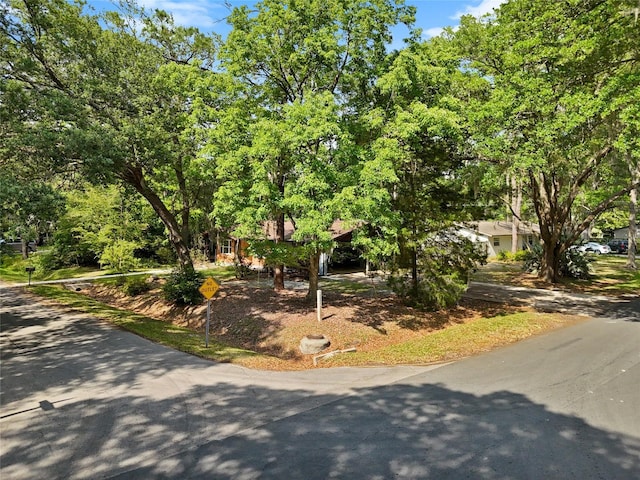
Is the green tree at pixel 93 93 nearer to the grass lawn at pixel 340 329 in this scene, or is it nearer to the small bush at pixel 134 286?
the grass lawn at pixel 340 329

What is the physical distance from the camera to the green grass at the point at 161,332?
31.4 ft

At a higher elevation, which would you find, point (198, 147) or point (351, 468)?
point (198, 147)

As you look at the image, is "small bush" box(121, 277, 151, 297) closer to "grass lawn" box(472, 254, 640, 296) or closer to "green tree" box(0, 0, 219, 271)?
"green tree" box(0, 0, 219, 271)

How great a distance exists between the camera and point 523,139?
1253 cm

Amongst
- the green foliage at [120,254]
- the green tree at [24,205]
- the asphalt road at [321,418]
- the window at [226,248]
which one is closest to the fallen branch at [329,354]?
the asphalt road at [321,418]

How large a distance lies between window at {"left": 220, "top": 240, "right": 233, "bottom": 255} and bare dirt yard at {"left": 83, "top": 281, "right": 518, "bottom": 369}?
47.1ft

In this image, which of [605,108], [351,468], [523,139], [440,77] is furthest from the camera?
[523,139]

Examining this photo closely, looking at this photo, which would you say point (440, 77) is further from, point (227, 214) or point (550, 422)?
point (550, 422)

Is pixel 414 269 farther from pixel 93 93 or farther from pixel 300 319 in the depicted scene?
pixel 93 93

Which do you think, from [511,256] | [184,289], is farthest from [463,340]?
[511,256]

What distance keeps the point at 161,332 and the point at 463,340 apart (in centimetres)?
919

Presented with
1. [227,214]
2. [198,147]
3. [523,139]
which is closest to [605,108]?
[523,139]

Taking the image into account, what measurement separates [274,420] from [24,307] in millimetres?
15710

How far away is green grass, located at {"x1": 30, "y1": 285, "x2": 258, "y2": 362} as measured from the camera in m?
9.57
